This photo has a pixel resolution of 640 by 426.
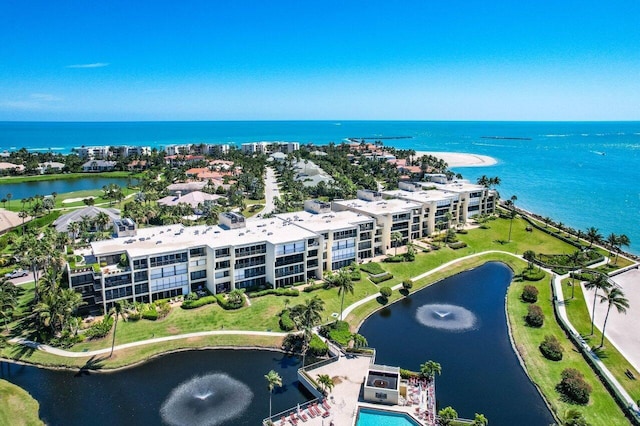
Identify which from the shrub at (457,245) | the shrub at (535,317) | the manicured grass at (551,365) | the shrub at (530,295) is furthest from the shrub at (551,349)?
the shrub at (457,245)

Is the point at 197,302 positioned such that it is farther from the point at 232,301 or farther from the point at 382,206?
the point at 382,206

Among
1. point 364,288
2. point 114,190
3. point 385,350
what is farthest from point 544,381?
point 114,190

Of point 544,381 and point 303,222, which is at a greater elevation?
point 303,222

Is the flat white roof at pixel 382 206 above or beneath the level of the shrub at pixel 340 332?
above

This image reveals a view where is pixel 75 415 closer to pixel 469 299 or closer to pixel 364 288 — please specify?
pixel 364 288

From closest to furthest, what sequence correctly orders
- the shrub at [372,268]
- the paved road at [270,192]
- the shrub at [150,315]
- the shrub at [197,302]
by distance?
the shrub at [150,315] → the shrub at [197,302] → the shrub at [372,268] → the paved road at [270,192]

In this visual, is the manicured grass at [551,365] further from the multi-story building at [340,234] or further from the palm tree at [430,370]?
the multi-story building at [340,234]
